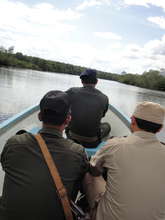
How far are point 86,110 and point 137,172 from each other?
4.89 ft

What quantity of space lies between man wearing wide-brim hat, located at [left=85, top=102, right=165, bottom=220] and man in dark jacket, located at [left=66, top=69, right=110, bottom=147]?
128 cm

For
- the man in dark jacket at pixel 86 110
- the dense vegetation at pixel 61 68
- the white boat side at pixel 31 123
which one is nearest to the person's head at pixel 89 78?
the man in dark jacket at pixel 86 110

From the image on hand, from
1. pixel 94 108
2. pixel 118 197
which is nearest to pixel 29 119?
pixel 94 108

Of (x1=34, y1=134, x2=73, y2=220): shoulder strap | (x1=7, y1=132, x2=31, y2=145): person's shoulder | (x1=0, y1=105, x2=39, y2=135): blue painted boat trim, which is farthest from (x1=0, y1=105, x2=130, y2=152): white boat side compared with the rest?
(x1=34, y1=134, x2=73, y2=220): shoulder strap

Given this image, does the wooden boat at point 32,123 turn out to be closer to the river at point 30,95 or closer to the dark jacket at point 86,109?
the dark jacket at point 86,109

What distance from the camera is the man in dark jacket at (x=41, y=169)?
132 centimetres

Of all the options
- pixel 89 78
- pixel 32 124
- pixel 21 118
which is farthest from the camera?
pixel 32 124

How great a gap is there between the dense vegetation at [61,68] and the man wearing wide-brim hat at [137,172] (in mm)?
52736

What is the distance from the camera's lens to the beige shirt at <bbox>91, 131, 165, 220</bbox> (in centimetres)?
133

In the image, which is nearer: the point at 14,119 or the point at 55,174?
the point at 55,174

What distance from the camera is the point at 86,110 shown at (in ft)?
9.09

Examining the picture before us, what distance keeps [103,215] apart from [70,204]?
0.20 m

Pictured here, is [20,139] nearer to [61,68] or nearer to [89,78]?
[89,78]

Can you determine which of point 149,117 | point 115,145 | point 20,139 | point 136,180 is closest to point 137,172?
point 136,180
